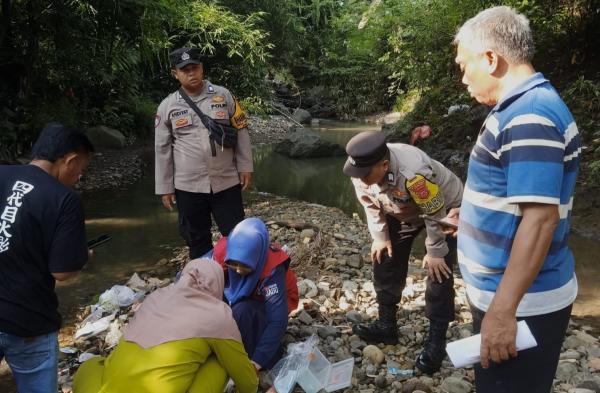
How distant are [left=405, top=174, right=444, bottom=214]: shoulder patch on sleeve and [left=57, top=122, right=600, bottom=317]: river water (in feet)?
8.83

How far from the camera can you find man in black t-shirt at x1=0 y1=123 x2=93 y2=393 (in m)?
1.84

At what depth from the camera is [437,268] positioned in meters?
2.67

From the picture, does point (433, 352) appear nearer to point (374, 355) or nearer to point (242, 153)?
point (374, 355)

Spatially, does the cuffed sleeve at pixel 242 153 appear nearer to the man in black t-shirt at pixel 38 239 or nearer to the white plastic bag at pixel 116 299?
the white plastic bag at pixel 116 299

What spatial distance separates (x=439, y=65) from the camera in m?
13.2

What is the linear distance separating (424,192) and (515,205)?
1084mm

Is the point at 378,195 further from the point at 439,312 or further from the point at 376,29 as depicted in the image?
the point at 376,29

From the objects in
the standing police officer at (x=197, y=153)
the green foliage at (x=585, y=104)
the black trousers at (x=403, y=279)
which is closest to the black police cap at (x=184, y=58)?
the standing police officer at (x=197, y=153)

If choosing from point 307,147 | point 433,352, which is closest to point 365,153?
point 433,352

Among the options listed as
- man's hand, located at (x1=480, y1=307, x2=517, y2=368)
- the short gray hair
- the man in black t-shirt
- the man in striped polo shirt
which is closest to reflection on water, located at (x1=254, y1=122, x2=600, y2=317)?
the man in striped polo shirt

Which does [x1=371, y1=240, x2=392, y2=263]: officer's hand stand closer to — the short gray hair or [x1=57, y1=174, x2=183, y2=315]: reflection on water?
the short gray hair

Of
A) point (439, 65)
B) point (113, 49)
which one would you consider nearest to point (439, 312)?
point (113, 49)

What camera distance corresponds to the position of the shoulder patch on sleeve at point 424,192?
2475 mm

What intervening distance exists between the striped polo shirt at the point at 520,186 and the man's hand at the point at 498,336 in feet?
0.33
